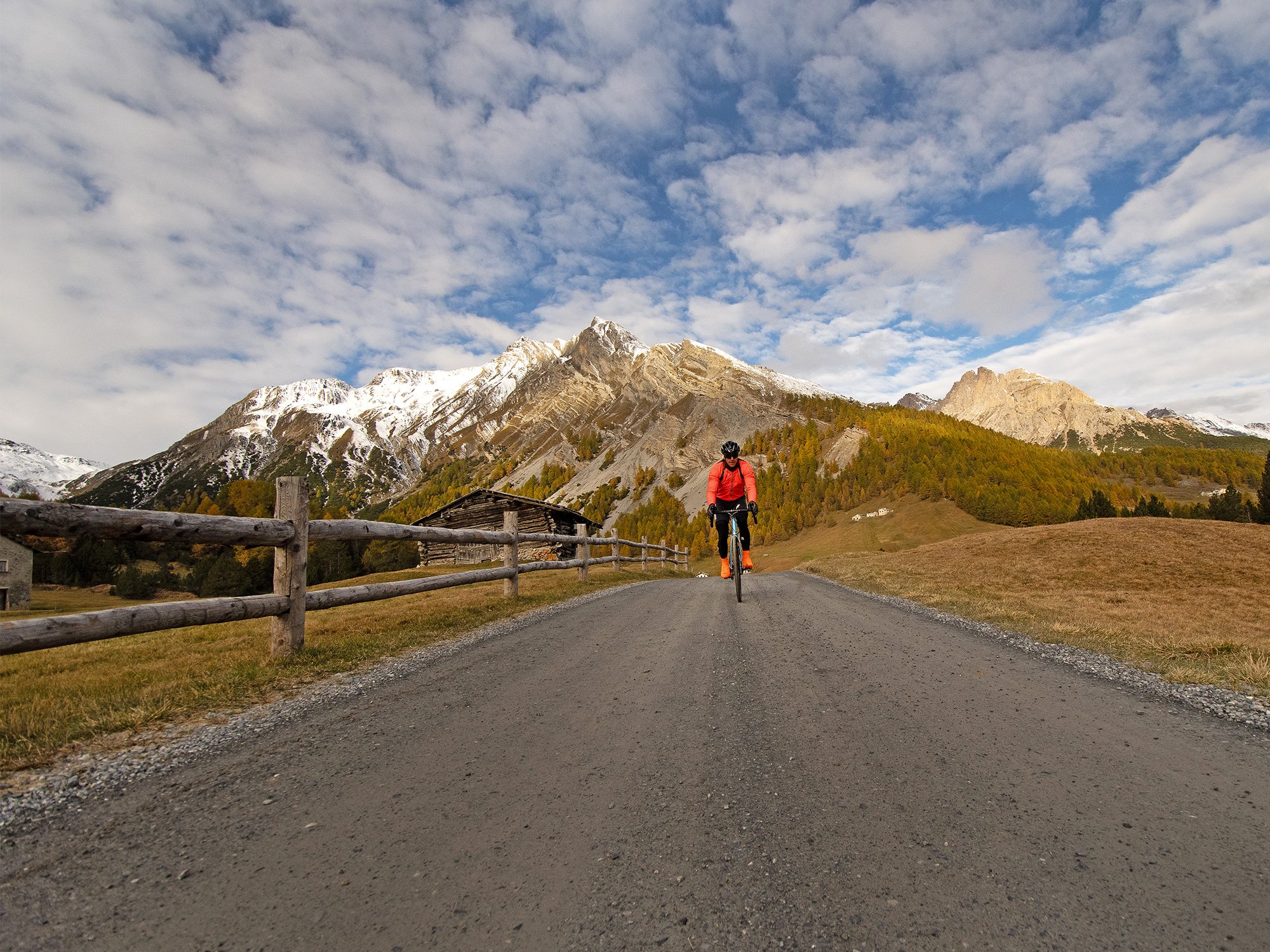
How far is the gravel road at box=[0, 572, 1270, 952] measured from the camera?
191 cm

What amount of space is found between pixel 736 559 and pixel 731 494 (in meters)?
1.34

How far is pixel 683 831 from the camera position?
8.25 ft

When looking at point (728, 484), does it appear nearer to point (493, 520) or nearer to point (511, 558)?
point (511, 558)

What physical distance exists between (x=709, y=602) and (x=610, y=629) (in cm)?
348

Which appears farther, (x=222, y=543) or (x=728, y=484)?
(x=728, y=484)

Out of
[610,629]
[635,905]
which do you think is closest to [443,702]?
[635,905]

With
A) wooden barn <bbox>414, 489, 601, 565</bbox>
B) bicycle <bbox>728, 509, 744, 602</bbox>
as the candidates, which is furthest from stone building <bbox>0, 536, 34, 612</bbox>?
bicycle <bbox>728, 509, 744, 602</bbox>

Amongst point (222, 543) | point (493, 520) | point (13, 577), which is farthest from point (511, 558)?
point (13, 577)

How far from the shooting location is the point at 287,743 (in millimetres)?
3652

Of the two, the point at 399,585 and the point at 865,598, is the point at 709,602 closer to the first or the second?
the point at 865,598

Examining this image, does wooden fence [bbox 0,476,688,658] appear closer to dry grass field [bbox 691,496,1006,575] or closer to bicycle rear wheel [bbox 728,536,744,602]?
bicycle rear wheel [bbox 728,536,744,602]

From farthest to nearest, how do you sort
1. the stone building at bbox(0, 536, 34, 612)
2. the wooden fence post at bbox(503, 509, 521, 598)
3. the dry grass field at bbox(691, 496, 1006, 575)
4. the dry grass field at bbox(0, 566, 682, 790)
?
the dry grass field at bbox(691, 496, 1006, 575), the stone building at bbox(0, 536, 34, 612), the wooden fence post at bbox(503, 509, 521, 598), the dry grass field at bbox(0, 566, 682, 790)

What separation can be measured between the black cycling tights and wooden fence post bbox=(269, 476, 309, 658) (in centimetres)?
740

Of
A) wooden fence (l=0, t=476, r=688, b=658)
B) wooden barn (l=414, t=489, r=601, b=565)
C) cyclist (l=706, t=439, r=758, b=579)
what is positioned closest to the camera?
wooden fence (l=0, t=476, r=688, b=658)
